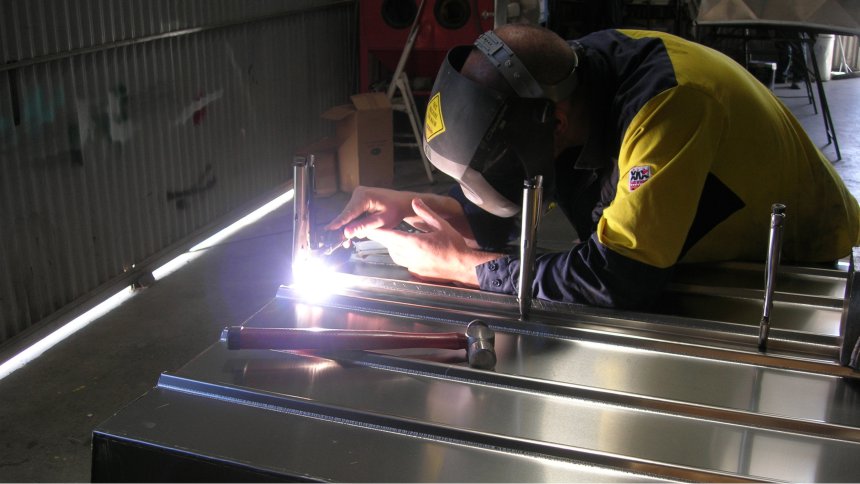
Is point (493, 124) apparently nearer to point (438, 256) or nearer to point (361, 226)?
point (438, 256)

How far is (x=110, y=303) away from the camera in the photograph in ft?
12.7

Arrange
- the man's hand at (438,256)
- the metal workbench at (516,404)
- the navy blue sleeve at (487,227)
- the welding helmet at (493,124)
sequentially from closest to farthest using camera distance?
1. the metal workbench at (516,404)
2. the welding helmet at (493,124)
3. the man's hand at (438,256)
4. the navy blue sleeve at (487,227)

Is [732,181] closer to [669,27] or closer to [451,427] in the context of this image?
[451,427]

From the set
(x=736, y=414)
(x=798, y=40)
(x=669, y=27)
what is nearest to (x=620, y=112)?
(x=736, y=414)

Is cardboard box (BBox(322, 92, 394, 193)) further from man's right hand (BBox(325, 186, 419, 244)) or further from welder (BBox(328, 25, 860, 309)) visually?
welder (BBox(328, 25, 860, 309))

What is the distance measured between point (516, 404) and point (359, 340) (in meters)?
0.29

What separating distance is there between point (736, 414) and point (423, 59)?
509cm

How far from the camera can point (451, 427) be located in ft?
3.90

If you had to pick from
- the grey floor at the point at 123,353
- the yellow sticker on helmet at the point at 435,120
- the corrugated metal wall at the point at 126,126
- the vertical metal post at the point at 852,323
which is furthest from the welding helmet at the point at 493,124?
the corrugated metal wall at the point at 126,126

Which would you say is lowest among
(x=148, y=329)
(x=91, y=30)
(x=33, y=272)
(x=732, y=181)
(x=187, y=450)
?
(x=148, y=329)

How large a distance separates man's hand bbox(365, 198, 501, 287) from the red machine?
4.00 m

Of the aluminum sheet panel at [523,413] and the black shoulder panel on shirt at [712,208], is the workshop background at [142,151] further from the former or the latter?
the black shoulder panel on shirt at [712,208]

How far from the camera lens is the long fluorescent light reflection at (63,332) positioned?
10.7 feet

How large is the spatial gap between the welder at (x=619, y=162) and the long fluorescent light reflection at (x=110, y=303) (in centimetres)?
79
